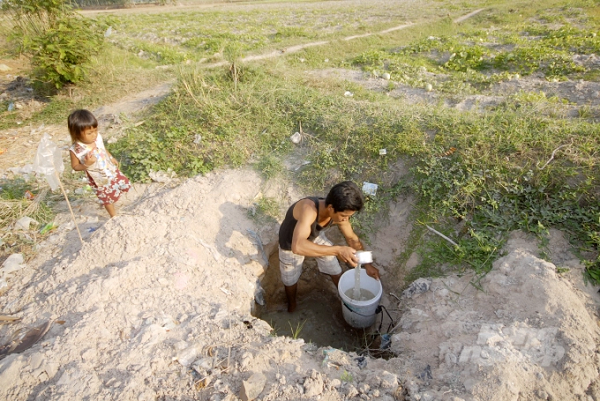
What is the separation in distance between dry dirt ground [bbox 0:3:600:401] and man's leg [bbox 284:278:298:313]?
0.35m

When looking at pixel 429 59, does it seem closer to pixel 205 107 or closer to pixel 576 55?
pixel 576 55

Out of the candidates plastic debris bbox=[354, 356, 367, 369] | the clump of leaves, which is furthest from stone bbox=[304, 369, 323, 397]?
the clump of leaves

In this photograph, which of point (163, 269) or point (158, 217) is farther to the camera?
point (158, 217)

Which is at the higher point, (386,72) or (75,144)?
(75,144)

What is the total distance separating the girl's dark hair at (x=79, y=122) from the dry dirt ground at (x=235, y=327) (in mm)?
795

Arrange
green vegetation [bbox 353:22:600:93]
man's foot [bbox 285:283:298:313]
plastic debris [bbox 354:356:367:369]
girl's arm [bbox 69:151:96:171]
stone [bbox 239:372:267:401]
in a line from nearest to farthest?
stone [bbox 239:372:267:401], plastic debris [bbox 354:356:367:369], girl's arm [bbox 69:151:96:171], man's foot [bbox 285:283:298:313], green vegetation [bbox 353:22:600:93]

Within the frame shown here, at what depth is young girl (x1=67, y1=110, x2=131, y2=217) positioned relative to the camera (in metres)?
2.66

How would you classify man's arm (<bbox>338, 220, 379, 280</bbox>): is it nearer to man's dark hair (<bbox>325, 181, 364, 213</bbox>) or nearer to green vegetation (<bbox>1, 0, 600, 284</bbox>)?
green vegetation (<bbox>1, 0, 600, 284</bbox>)

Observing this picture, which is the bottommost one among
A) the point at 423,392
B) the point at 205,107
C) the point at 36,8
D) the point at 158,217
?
the point at 423,392

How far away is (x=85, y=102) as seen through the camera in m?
5.66

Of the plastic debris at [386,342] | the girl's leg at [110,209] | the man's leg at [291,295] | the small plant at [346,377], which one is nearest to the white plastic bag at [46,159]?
the girl's leg at [110,209]

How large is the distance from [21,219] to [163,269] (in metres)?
1.63

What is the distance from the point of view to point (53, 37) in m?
5.24

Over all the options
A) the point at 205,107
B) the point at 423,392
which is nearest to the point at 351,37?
the point at 205,107
